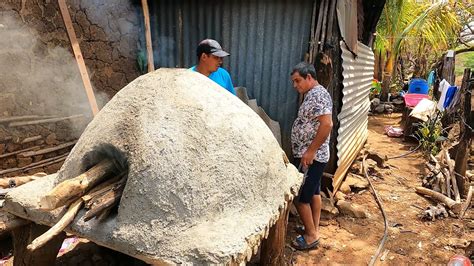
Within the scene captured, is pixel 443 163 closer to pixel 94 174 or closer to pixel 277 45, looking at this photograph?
pixel 277 45

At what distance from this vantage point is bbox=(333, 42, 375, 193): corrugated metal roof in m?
5.01

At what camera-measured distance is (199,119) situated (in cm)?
202

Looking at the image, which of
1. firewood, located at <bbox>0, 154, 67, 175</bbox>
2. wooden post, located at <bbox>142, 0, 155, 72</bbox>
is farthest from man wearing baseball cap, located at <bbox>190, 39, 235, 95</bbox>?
firewood, located at <bbox>0, 154, 67, 175</bbox>

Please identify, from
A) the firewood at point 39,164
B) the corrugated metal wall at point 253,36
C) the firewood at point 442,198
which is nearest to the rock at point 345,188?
the firewood at point 442,198

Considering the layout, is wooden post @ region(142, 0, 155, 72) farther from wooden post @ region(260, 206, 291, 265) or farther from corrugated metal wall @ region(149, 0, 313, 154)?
wooden post @ region(260, 206, 291, 265)

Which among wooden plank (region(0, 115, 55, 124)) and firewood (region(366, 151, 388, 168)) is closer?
wooden plank (region(0, 115, 55, 124))

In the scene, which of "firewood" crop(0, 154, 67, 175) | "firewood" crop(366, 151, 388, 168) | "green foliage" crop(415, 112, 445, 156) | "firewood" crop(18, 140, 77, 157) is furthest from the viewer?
"green foliage" crop(415, 112, 445, 156)

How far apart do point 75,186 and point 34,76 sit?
3.12m

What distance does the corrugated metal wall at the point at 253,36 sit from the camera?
433cm

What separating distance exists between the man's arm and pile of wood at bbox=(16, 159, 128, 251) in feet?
6.38

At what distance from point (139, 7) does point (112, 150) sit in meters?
3.52

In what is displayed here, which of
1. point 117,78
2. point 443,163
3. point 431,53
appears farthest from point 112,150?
point 431,53

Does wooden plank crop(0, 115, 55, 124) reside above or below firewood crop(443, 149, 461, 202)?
above

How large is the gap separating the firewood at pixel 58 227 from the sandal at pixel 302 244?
2.64 m
